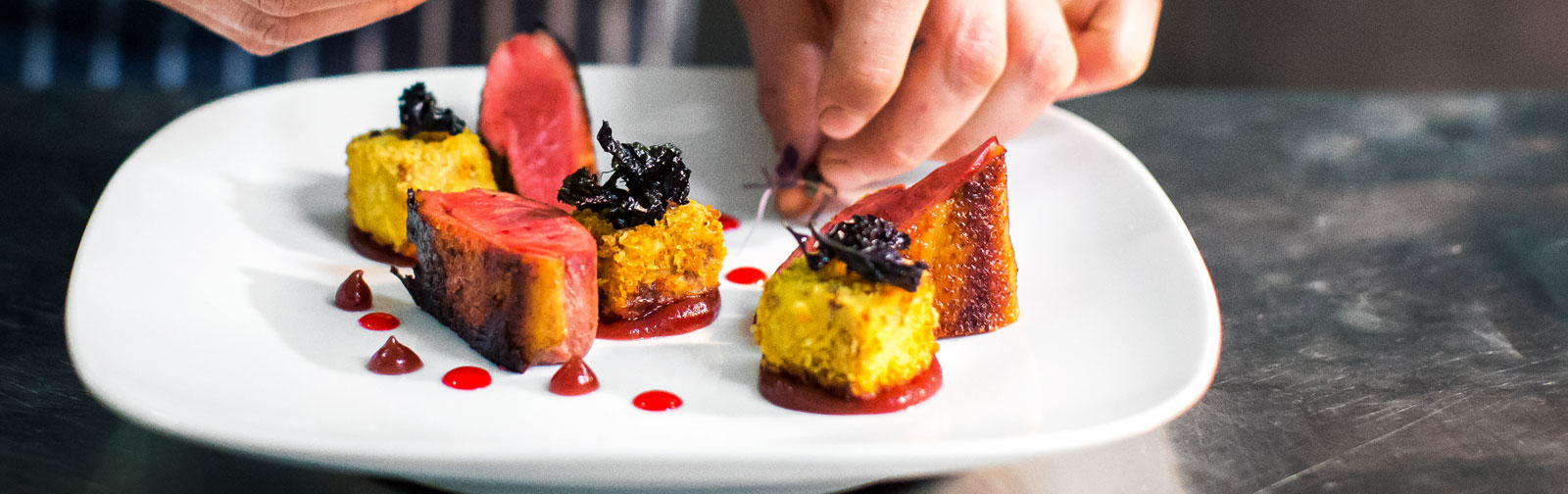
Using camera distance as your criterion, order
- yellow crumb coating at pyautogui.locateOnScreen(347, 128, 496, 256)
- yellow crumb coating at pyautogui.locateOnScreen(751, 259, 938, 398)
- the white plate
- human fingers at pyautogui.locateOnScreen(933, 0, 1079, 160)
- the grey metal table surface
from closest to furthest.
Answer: the white plate, yellow crumb coating at pyautogui.locateOnScreen(751, 259, 938, 398), the grey metal table surface, yellow crumb coating at pyautogui.locateOnScreen(347, 128, 496, 256), human fingers at pyautogui.locateOnScreen(933, 0, 1079, 160)

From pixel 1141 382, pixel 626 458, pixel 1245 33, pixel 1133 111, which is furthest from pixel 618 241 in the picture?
pixel 1245 33

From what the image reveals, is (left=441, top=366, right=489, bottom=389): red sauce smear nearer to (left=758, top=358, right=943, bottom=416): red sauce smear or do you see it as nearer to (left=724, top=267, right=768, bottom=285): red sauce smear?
(left=758, top=358, right=943, bottom=416): red sauce smear

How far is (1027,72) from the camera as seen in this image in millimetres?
2121

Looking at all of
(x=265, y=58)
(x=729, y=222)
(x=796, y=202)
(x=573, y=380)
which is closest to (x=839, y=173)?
(x=796, y=202)

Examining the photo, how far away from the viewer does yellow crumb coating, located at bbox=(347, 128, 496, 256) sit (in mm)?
1964

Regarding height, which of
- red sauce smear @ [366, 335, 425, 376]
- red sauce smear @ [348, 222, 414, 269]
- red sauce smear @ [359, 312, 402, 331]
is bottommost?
red sauce smear @ [348, 222, 414, 269]

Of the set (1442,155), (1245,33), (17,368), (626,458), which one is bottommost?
(1245,33)

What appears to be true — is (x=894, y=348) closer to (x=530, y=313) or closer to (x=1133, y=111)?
(x=530, y=313)

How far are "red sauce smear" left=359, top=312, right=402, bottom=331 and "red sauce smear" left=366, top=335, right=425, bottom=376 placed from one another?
0.14 meters

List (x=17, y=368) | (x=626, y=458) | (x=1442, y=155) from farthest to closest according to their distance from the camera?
(x=1442, y=155) < (x=17, y=368) < (x=626, y=458)

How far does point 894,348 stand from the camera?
149cm

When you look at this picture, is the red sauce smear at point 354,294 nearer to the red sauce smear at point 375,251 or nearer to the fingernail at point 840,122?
the red sauce smear at point 375,251

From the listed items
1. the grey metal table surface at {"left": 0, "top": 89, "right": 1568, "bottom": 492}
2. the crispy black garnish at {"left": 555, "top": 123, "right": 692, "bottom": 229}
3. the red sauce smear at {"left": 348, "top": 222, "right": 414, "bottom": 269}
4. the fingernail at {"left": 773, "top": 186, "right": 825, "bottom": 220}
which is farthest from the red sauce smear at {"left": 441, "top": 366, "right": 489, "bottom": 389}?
the fingernail at {"left": 773, "top": 186, "right": 825, "bottom": 220}

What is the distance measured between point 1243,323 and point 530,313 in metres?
1.29
